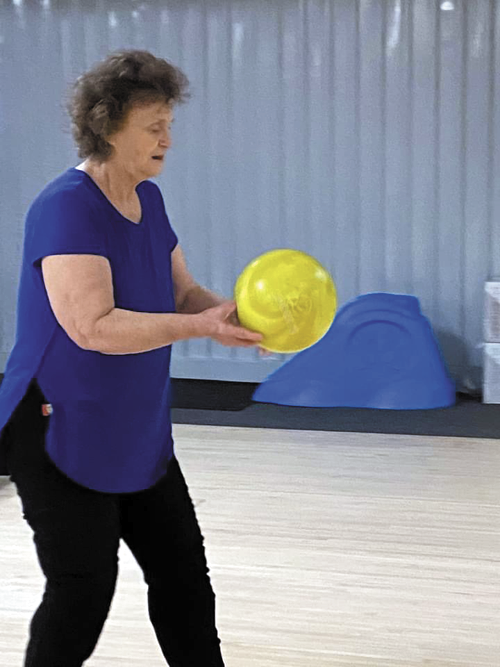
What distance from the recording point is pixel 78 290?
1.68 meters

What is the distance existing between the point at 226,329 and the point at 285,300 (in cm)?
15

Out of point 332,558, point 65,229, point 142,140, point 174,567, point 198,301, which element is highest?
point 142,140

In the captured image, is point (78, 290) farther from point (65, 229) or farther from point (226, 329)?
point (226, 329)

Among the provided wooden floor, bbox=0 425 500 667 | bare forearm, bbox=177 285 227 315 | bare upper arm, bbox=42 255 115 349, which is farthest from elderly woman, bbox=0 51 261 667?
wooden floor, bbox=0 425 500 667

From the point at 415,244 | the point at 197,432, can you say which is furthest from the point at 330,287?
the point at 415,244

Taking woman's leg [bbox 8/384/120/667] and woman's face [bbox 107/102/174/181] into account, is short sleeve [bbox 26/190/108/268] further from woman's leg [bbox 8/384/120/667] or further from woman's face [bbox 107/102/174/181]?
woman's leg [bbox 8/384/120/667]

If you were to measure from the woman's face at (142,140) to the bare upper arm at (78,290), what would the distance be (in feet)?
0.64

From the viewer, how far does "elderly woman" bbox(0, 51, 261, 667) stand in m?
1.70

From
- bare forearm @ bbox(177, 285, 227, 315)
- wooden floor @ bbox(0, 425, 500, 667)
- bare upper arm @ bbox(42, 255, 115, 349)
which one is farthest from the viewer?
wooden floor @ bbox(0, 425, 500, 667)

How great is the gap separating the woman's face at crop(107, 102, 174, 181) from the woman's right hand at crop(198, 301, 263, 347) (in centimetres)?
26

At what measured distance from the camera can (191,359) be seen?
5.96 metres

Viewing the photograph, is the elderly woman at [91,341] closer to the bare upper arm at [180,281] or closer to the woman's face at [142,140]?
the woman's face at [142,140]

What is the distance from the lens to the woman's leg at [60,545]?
1.76 m

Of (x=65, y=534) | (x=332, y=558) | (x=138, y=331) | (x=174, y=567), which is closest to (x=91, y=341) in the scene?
(x=138, y=331)
